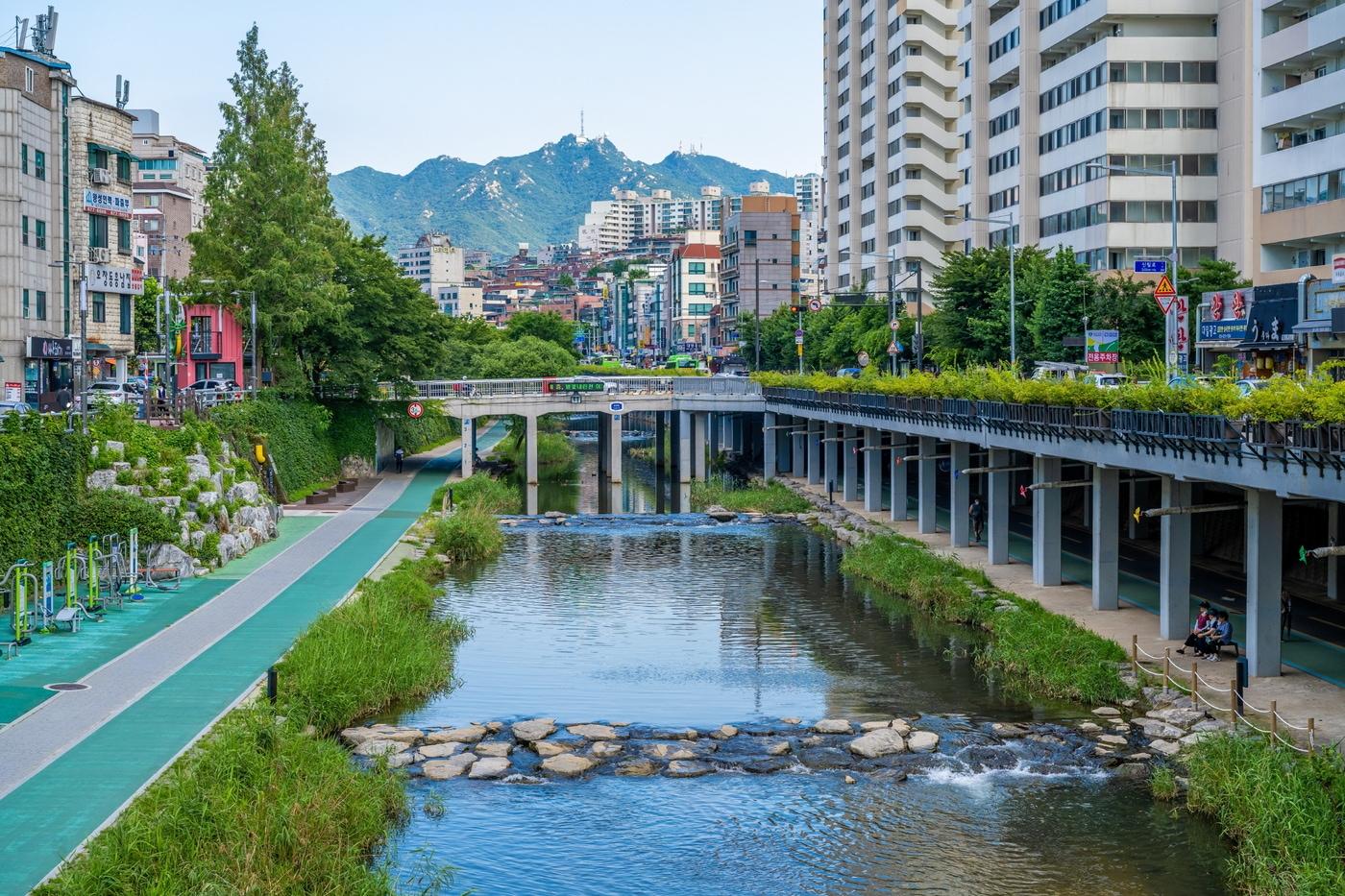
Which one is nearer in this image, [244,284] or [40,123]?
[40,123]

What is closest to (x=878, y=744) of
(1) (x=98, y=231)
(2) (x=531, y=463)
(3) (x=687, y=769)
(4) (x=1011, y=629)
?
(3) (x=687, y=769)

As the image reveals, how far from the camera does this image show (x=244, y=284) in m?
69.8

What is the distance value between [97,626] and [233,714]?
11.1m

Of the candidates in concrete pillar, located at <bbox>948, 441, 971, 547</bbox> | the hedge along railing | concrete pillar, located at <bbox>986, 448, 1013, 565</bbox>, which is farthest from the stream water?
concrete pillar, located at <bbox>948, 441, 971, 547</bbox>

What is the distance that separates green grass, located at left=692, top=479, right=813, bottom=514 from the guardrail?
17507 millimetres

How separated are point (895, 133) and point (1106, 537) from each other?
277ft

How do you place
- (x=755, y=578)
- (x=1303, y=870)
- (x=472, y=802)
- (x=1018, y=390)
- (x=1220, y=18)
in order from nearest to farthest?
1. (x=1303, y=870)
2. (x=472, y=802)
3. (x=1018, y=390)
4. (x=755, y=578)
5. (x=1220, y=18)

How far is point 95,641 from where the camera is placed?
1379 inches

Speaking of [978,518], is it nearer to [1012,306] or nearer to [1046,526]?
[1012,306]

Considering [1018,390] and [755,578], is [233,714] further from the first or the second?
[755,578]

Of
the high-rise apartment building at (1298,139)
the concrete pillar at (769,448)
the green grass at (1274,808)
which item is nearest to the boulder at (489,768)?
the green grass at (1274,808)

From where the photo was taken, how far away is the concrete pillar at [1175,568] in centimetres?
3653

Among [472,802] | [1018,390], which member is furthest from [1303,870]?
[1018,390]

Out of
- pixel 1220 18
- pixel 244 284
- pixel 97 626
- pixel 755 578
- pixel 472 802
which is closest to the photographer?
pixel 472 802
